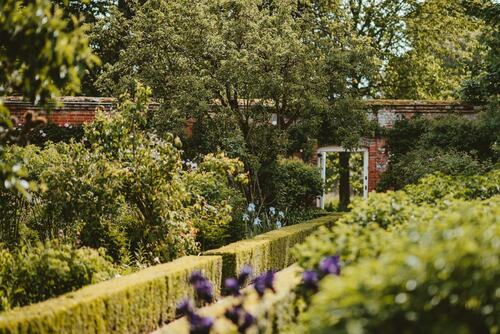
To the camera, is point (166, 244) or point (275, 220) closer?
point (166, 244)

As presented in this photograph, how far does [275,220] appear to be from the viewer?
1398 cm

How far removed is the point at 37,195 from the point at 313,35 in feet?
22.7

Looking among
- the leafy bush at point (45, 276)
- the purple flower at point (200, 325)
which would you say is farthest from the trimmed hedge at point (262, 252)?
the purple flower at point (200, 325)

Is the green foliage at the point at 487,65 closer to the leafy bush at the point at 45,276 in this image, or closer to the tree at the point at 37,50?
the leafy bush at the point at 45,276

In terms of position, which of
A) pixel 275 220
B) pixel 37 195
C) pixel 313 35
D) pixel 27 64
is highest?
pixel 313 35

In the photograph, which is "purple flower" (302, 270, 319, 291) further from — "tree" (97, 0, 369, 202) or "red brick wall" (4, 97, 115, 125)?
"red brick wall" (4, 97, 115, 125)

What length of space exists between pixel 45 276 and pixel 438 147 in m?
13.3

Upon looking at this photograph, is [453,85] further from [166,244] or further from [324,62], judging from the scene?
[166,244]

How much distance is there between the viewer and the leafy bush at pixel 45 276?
641 centimetres

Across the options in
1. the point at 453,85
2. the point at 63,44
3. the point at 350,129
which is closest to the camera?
the point at 63,44

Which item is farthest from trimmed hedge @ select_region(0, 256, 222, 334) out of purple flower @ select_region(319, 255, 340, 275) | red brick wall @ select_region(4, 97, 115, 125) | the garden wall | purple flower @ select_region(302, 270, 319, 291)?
red brick wall @ select_region(4, 97, 115, 125)

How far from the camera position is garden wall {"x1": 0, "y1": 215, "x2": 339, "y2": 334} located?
5105 millimetres

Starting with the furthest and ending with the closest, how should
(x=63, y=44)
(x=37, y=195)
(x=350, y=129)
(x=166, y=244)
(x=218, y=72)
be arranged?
(x=350, y=129) → (x=218, y=72) → (x=37, y=195) → (x=166, y=244) → (x=63, y=44)

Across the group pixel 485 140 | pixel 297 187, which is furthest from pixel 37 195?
pixel 485 140
